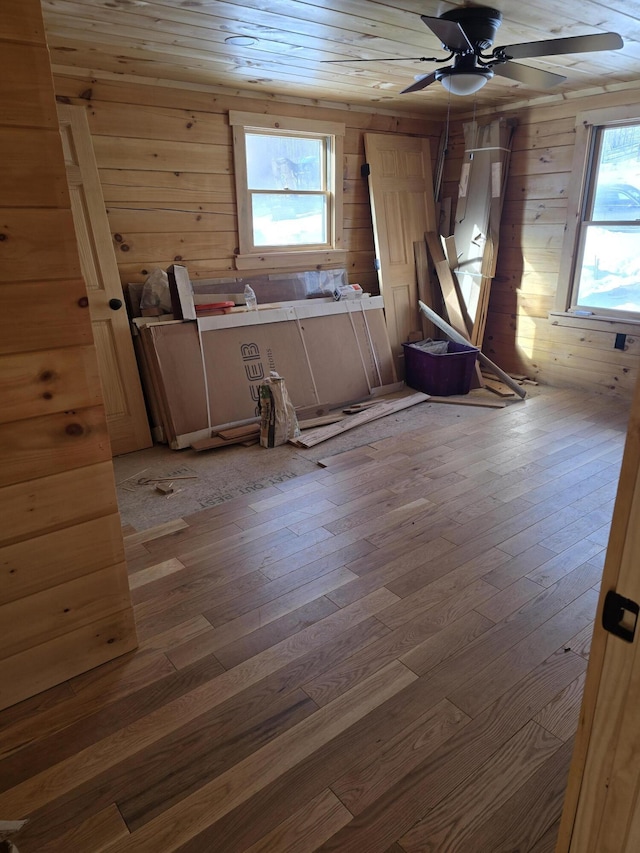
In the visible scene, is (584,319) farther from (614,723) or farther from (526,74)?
(614,723)

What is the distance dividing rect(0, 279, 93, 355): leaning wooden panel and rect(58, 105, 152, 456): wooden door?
78.2 inches

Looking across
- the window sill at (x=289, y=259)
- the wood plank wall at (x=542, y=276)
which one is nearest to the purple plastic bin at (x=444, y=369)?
the wood plank wall at (x=542, y=276)

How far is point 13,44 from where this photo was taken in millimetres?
1446

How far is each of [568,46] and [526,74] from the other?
20.7 inches

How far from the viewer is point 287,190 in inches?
185

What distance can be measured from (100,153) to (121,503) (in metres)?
2.33

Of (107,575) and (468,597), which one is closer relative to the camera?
(107,575)

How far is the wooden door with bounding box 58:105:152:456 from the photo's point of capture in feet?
11.6

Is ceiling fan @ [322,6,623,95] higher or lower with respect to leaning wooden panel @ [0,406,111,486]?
higher

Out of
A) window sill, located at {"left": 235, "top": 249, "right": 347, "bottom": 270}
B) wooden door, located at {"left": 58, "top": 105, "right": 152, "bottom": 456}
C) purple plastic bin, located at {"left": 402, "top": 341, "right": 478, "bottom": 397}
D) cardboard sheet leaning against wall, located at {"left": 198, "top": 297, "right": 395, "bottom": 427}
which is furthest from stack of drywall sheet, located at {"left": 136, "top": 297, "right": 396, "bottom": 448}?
window sill, located at {"left": 235, "top": 249, "right": 347, "bottom": 270}

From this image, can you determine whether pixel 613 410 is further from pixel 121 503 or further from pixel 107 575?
pixel 107 575

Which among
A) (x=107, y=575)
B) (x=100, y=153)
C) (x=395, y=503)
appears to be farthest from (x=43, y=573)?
(x=100, y=153)

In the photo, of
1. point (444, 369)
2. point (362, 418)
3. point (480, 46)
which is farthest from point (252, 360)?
point (480, 46)

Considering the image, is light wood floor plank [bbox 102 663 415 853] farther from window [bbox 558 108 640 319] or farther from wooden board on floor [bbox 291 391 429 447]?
window [bbox 558 108 640 319]
